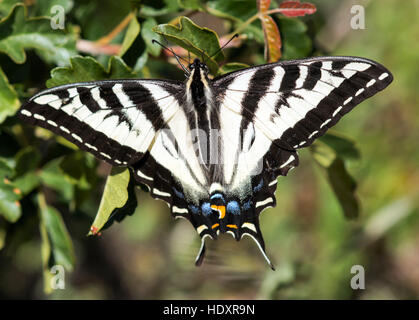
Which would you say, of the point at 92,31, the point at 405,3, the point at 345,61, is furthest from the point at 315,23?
the point at 405,3

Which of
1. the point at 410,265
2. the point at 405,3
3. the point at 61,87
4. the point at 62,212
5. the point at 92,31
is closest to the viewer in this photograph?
the point at 61,87

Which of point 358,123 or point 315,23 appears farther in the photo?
point 358,123

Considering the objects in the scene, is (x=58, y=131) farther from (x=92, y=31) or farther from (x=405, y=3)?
(x=405, y=3)

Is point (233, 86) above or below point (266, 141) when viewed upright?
above

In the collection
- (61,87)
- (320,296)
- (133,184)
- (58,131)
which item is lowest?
(320,296)

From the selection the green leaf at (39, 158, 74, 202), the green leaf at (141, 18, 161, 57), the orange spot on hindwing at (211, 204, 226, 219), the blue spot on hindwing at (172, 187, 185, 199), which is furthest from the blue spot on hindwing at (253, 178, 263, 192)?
the green leaf at (39, 158, 74, 202)

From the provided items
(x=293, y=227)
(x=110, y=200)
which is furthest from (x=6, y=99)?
(x=293, y=227)

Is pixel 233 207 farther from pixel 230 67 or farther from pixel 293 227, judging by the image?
pixel 293 227

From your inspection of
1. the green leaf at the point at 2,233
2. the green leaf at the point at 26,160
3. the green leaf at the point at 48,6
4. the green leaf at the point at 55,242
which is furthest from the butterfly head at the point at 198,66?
the green leaf at the point at 2,233
